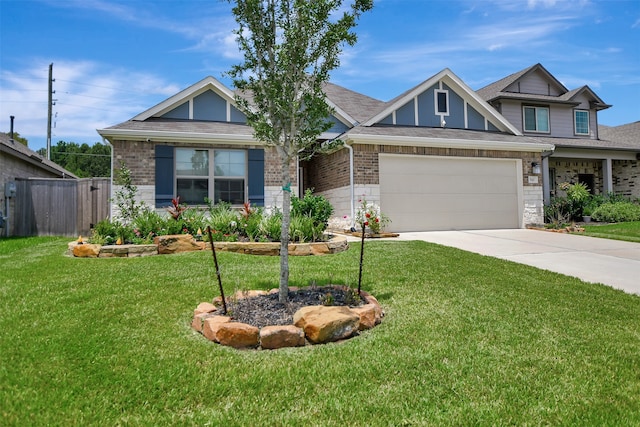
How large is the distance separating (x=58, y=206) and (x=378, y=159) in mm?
9934

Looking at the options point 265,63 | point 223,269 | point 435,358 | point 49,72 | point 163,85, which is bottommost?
point 435,358

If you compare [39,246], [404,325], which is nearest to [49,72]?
[39,246]

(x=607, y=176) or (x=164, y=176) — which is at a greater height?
(x=607, y=176)

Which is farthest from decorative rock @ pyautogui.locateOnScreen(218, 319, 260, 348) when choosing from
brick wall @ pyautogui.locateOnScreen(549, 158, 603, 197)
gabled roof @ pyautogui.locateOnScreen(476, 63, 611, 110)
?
brick wall @ pyautogui.locateOnScreen(549, 158, 603, 197)

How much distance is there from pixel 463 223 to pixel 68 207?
12506 millimetres

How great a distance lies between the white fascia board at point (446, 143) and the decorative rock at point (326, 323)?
27.2 feet

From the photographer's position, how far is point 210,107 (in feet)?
40.5

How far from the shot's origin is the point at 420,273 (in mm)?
5707

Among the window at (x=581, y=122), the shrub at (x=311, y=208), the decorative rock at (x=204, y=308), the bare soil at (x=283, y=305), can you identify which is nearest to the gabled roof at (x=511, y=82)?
the window at (x=581, y=122)

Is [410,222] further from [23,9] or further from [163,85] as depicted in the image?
[23,9]

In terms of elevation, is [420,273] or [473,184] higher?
[473,184]

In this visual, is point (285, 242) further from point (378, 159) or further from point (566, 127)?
point (566, 127)

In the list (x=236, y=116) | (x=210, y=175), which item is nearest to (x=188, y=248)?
(x=210, y=175)

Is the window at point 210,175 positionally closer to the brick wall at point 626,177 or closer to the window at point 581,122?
the window at point 581,122
